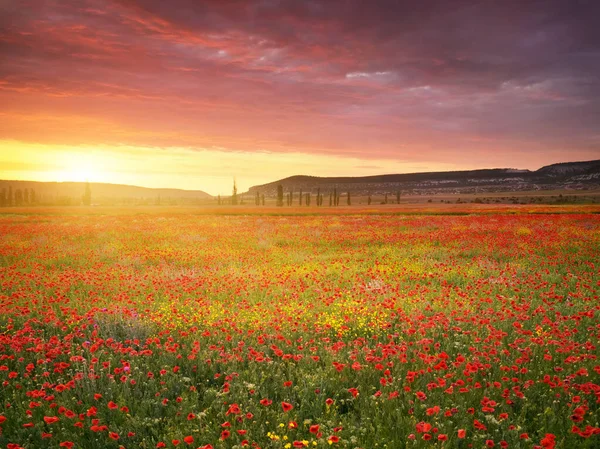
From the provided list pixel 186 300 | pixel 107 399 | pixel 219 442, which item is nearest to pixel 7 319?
pixel 186 300

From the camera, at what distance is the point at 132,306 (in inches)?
340

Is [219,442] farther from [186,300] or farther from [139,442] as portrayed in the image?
[186,300]

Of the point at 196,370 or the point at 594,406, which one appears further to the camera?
the point at 196,370

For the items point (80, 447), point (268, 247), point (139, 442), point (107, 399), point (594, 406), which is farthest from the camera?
point (268, 247)

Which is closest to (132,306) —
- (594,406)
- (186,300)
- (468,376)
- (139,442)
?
(186,300)

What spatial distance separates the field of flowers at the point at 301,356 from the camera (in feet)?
14.1

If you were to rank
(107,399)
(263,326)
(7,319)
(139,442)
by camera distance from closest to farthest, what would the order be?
(139,442) < (107,399) < (263,326) < (7,319)

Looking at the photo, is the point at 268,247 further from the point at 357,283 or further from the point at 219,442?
the point at 219,442

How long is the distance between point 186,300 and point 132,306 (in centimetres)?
116

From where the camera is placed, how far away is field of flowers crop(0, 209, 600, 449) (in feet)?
14.1

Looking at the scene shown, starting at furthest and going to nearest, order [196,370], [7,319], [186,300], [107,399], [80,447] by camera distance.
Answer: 1. [186,300]
2. [7,319]
3. [196,370]
4. [107,399]
5. [80,447]

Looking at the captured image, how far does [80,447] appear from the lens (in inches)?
160

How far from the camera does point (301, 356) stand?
5.50 meters

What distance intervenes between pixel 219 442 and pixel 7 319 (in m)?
6.75
